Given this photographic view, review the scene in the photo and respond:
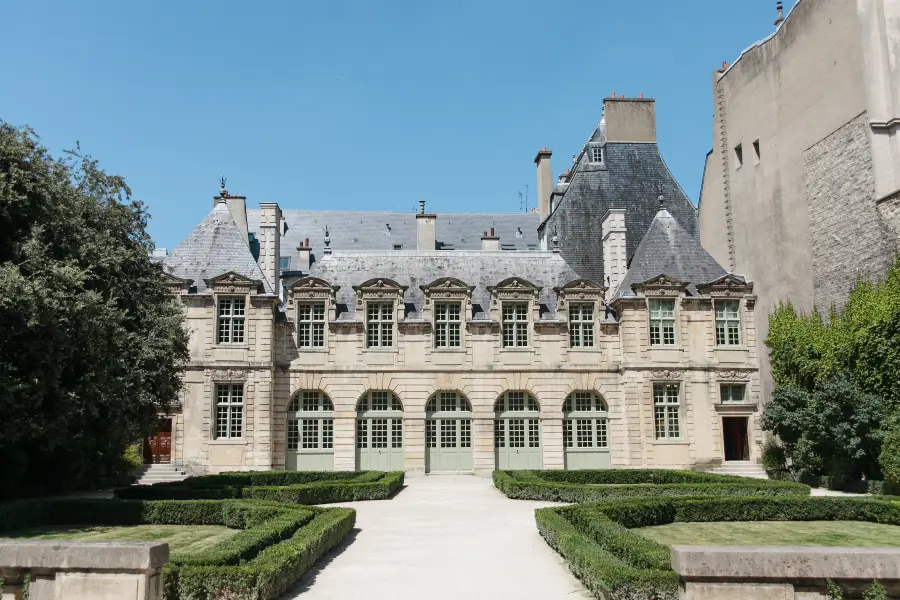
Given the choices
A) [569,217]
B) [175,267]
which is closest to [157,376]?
[175,267]

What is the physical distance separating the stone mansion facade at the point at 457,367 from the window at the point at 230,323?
5cm

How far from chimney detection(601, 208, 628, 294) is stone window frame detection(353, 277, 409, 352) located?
8.70 metres

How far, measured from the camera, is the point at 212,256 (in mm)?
30781

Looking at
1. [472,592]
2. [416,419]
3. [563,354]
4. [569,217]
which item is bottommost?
[472,592]

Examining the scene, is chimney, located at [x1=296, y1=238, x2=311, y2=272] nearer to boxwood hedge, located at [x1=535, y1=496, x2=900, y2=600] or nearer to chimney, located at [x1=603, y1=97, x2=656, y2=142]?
chimney, located at [x1=603, y1=97, x2=656, y2=142]

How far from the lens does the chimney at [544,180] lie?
41844 mm

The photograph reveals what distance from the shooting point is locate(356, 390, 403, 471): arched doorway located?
30.2 metres

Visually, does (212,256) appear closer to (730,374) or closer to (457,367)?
(457,367)

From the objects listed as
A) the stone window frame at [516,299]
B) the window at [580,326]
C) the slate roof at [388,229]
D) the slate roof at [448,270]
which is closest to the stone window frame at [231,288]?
the slate roof at [448,270]

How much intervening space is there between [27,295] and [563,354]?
20292mm

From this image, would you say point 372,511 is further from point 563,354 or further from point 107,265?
point 563,354

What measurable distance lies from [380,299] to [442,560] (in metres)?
18.8

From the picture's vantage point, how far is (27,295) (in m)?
14.7

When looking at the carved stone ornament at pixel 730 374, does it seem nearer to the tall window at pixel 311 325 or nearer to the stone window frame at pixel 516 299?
the stone window frame at pixel 516 299
